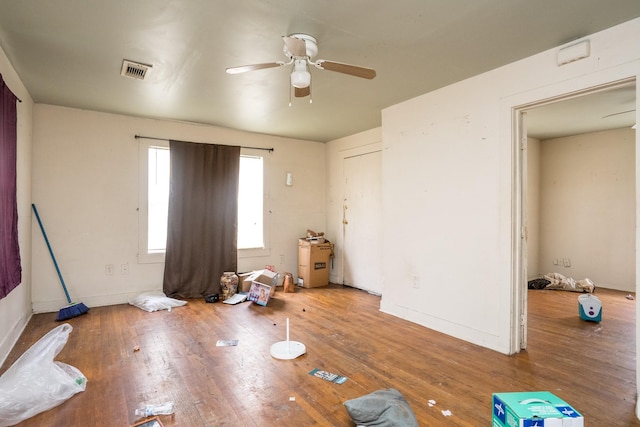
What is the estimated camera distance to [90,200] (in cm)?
411

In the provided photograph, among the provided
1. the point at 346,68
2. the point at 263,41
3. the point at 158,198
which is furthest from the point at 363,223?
the point at 263,41

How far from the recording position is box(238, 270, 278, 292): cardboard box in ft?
15.0

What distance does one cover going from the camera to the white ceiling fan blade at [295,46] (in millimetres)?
2029

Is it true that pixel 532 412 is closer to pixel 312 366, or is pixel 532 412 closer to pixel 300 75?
pixel 312 366

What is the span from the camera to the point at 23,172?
3369 mm

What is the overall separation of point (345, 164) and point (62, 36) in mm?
3819

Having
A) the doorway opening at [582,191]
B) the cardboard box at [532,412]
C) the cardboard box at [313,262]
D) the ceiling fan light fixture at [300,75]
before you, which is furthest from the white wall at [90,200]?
the doorway opening at [582,191]

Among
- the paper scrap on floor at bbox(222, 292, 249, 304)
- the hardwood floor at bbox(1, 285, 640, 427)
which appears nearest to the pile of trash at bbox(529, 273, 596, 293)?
the hardwood floor at bbox(1, 285, 640, 427)

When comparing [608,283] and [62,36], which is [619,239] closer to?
[608,283]

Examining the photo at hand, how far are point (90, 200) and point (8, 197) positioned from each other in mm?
1414

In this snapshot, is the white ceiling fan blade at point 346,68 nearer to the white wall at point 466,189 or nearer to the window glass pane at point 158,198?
the white wall at point 466,189

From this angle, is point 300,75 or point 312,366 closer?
point 300,75

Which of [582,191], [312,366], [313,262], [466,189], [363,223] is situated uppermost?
[582,191]

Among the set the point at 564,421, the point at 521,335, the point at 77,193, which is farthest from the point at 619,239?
the point at 77,193
